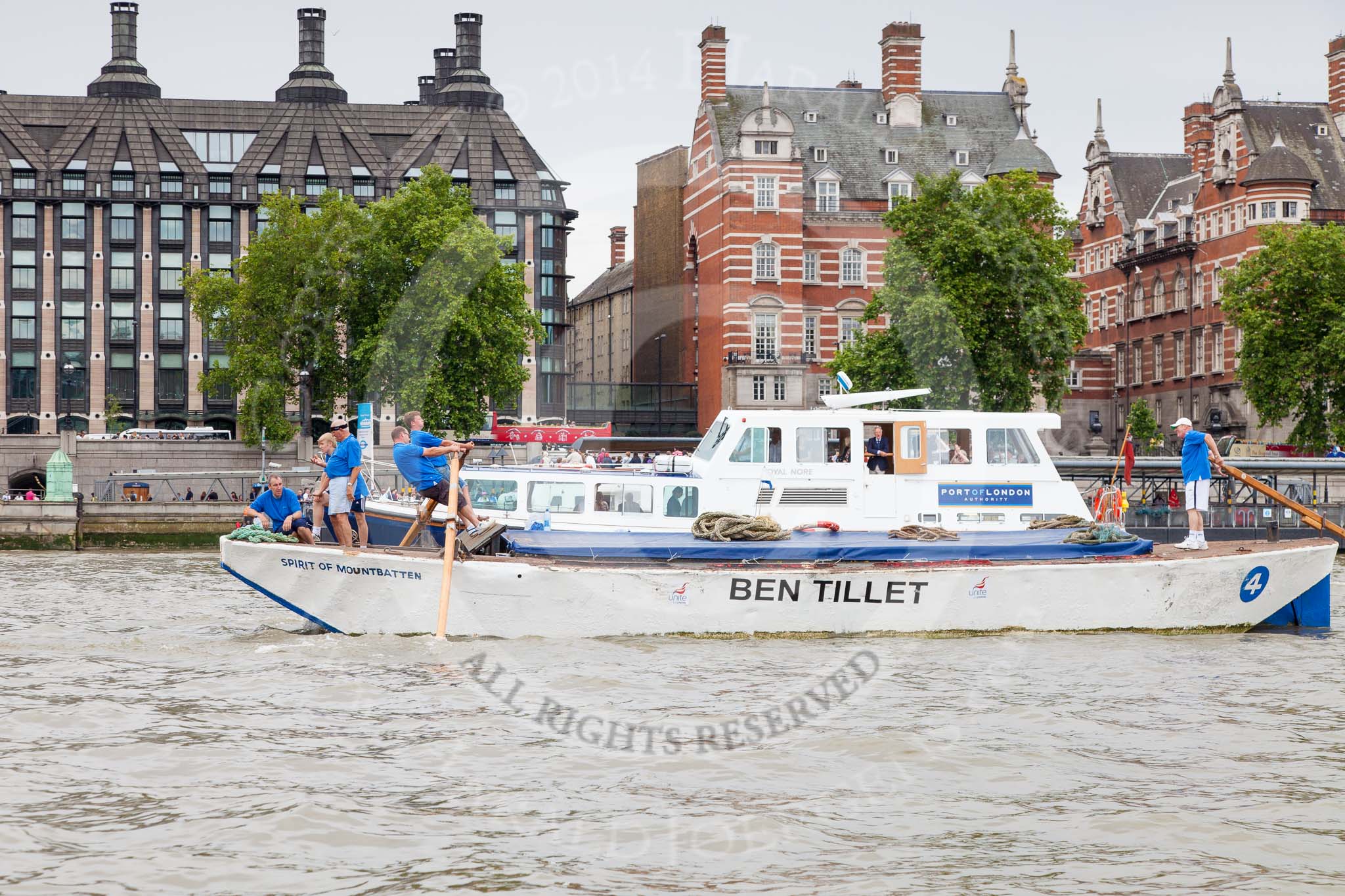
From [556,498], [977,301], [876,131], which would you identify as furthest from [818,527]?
[876,131]

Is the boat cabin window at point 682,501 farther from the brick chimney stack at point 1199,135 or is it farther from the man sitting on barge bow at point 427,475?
the brick chimney stack at point 1199,135

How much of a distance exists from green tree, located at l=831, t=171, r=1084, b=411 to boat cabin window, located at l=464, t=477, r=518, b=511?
34.5 m

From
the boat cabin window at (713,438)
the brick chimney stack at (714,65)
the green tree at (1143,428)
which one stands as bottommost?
the boat cabin window at (713,438)

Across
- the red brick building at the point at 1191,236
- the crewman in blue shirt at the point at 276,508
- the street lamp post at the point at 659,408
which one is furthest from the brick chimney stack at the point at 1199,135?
the crewman in blue shirt at the point at 276,508

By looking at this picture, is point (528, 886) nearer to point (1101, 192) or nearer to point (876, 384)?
point (876, 384)

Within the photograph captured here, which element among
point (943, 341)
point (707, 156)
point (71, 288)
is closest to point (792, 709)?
Answer: point (943, 341)

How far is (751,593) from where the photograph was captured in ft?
62.4

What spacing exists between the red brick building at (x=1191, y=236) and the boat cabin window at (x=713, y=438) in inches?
1910

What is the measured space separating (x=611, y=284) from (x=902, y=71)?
2921 cm

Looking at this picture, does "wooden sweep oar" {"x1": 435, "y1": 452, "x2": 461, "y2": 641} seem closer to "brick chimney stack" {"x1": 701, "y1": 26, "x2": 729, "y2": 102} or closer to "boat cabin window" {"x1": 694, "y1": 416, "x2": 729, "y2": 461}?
"boat cabin window" {"x1": 694, "y1": 416, "x2": 729, "y2": 461}

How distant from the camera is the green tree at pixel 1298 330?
57.7 m

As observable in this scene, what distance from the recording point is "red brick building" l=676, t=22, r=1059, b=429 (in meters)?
75.1

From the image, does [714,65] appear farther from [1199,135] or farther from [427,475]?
[427,475]

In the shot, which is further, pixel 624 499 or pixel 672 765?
pixel 624 499
